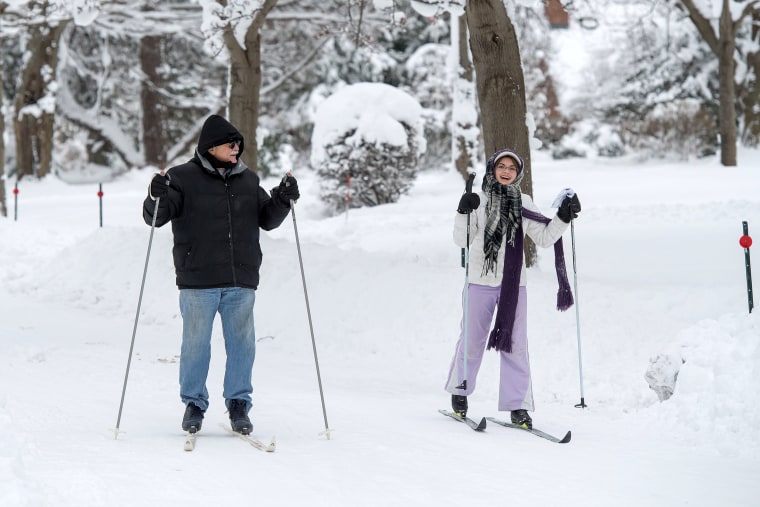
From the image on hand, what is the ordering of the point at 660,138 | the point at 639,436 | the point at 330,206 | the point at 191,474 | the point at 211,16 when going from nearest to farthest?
the point at 191,474 → the point at 639,436 → the point at 211,16 → the point at 330,206 → the point at 660,138

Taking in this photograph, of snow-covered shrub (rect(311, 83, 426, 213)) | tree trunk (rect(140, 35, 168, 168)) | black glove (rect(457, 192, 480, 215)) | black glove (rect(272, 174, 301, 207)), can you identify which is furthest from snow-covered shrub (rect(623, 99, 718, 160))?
black glove (rect(272, 174, 301, 207))

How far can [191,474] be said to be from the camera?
4.43 m

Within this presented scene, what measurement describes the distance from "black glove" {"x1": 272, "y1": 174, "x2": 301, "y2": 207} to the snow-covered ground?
1381mm

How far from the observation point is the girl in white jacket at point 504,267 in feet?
20.1

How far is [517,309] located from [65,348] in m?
4.37

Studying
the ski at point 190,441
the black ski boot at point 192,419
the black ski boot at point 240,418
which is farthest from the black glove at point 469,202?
the ski at point 190,441

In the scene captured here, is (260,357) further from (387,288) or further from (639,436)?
(639,436)

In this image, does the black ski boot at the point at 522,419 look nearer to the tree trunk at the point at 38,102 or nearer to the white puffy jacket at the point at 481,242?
the white puffy jacket at the point at 481,242

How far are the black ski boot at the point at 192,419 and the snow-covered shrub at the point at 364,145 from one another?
13.9 metres

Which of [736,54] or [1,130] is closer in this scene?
[1,130]

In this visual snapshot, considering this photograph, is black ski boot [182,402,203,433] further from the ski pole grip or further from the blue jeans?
the ski pole grip

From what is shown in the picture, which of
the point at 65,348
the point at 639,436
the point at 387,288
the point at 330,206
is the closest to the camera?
the point at 639,436

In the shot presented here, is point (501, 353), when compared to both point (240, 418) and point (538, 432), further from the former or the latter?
Answer: point (240, 418)

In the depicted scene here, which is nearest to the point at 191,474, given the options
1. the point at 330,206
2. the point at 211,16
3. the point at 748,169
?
the point at 211,16
